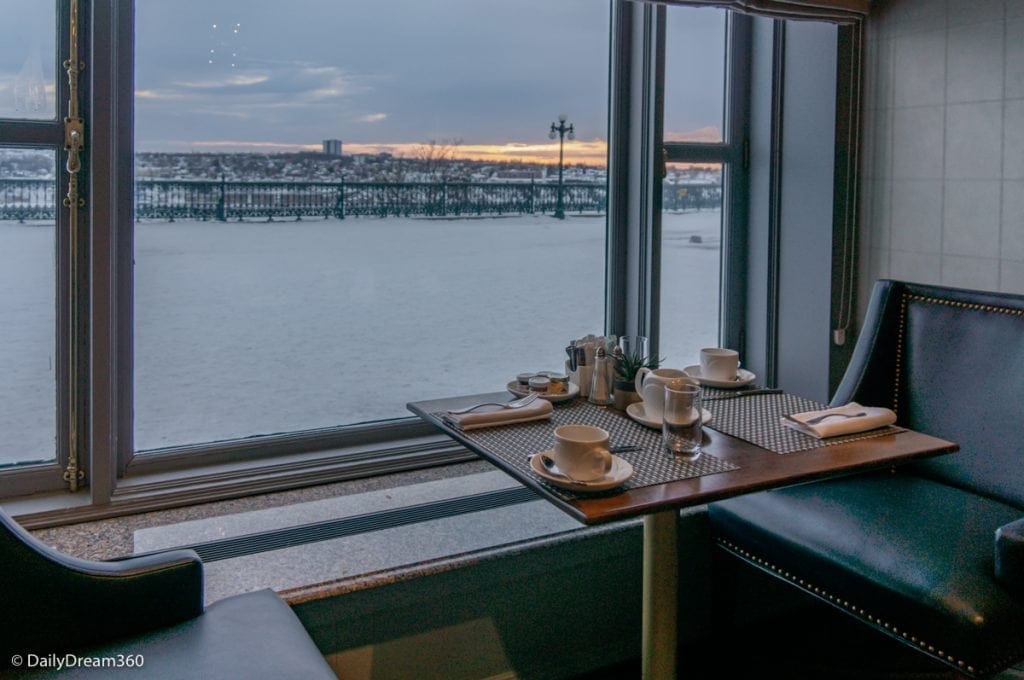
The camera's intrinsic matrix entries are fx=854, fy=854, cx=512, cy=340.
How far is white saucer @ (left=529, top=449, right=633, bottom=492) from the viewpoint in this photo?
1.31 meters

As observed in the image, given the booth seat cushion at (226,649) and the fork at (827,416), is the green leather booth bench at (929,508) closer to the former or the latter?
the fork at (827,416)

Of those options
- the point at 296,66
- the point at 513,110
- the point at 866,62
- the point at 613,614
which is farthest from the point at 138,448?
the point at 866,62

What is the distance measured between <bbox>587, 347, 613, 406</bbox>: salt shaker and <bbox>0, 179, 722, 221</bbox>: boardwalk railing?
2.58 feet

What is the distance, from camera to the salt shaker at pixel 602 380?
1855 mm

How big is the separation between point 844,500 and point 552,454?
2.70ft

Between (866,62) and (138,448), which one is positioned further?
(866,62)

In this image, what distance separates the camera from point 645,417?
1707 millimetres

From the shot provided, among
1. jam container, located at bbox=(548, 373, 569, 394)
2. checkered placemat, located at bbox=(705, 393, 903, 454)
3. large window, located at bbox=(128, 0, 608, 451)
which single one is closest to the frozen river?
large window, located at bbox=(128, 0, 608, 451)

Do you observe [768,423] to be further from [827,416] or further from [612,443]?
[612,443]

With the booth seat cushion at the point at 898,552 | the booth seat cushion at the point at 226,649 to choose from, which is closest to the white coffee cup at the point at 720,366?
the booth seat cushion at the point at 898,552

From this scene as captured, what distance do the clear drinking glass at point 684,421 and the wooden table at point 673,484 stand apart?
0.15 feet

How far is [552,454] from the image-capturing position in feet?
4.75

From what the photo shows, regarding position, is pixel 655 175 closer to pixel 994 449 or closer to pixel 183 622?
pixel 994 449

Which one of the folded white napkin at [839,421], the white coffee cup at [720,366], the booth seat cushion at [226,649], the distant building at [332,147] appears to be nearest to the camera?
the booth seat cushion at [226,649]
